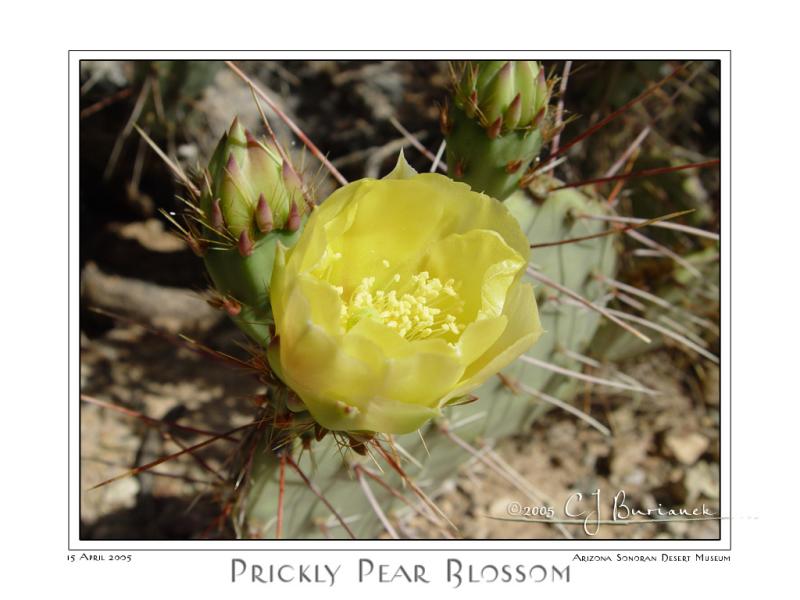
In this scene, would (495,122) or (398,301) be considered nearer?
(398,301)

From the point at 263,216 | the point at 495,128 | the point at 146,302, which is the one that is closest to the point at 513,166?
the point at 495,128

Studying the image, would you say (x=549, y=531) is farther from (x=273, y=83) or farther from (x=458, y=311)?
(x=273, y=83)

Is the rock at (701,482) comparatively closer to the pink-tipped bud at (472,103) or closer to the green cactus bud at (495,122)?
the green cactus bud at (495,122)

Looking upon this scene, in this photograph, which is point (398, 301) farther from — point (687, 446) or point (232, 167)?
point (687, 446)

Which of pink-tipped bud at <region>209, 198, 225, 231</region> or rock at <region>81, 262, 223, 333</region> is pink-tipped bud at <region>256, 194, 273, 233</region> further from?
rock at <region>81, 262, 223, 333</region>

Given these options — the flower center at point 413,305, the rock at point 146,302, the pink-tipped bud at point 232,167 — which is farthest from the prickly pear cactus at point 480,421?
the rock at point 146,302

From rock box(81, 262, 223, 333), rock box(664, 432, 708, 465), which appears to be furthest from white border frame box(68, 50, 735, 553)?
rock box(81, 262, 223, 333)
